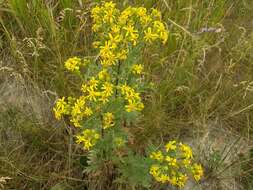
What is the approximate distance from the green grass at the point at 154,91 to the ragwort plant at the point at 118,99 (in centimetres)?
39

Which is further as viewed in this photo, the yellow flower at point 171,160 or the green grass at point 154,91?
the green grass at point 154,91

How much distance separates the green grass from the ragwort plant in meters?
0.39

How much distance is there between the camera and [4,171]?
2391 mm

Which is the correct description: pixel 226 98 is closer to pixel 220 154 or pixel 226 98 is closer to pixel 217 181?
pixel 220 154

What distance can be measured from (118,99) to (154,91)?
72 centimetres

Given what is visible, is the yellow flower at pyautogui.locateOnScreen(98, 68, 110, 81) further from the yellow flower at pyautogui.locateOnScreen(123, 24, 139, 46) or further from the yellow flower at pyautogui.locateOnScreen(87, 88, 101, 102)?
the yellow flower at pyautogui.locateOnScreen(123, 24, 139, 46)

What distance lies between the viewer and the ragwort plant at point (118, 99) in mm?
1930

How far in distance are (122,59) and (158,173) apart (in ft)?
1.85

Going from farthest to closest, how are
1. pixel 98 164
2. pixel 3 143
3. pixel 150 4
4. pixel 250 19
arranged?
pixel 250 19 → pixel 150 4 → pixel 3 143 → pixel 98 164

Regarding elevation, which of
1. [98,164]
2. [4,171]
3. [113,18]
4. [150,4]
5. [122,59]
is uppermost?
[113,18]

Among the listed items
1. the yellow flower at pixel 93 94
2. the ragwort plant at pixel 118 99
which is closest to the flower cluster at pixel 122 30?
the ragwort plant at pixel 118 99

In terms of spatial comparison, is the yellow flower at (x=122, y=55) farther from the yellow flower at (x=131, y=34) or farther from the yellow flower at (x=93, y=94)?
the yellow flower at (x=93, y=94)

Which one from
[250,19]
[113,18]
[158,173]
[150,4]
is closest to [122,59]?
[113,18]

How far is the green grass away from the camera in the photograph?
2512 mm
